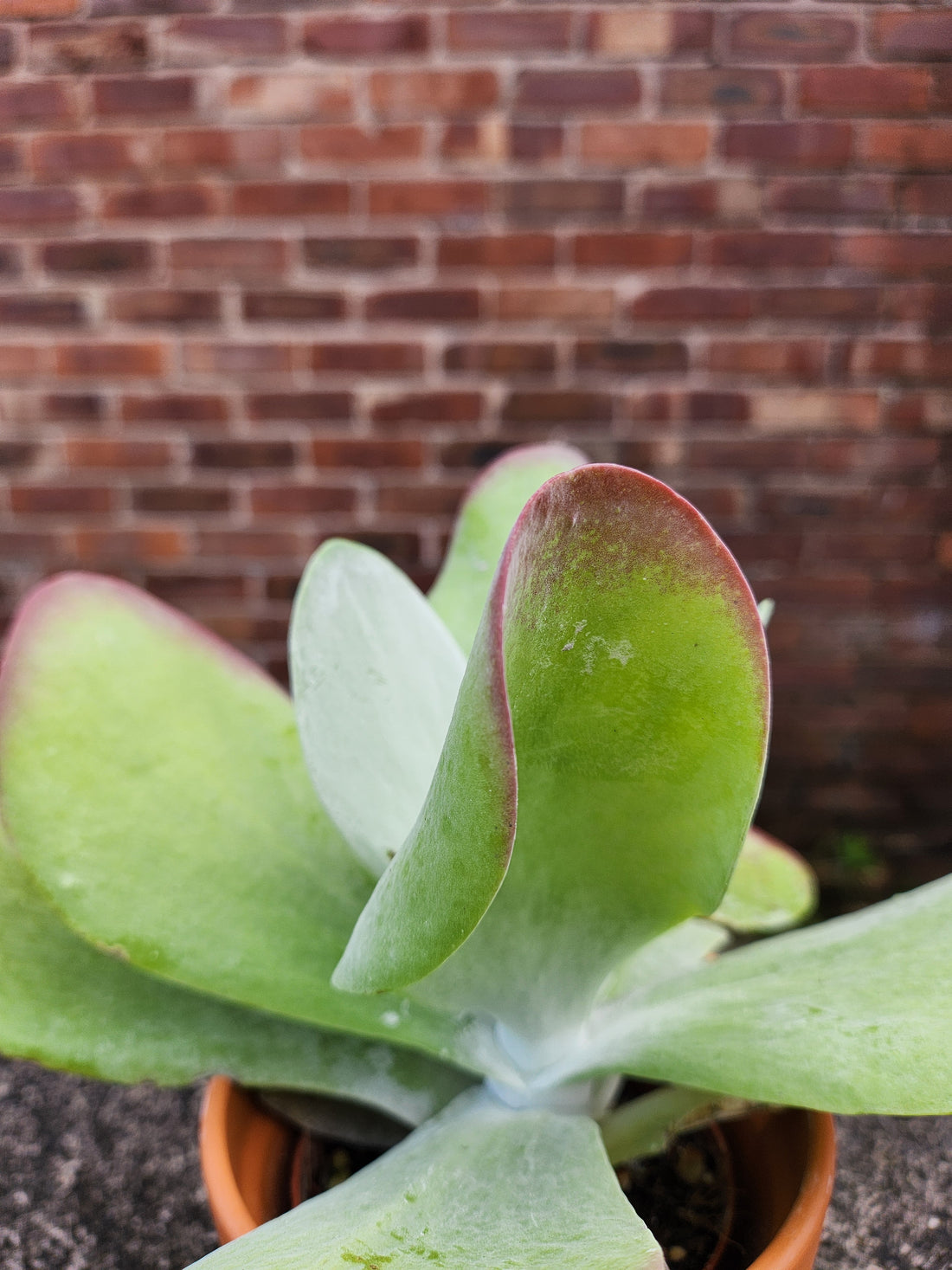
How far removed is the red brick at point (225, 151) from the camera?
3.67 feet

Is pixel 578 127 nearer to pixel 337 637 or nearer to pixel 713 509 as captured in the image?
pixel 713 509

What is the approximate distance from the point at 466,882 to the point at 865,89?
112 cm

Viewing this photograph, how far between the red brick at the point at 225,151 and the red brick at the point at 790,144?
0.51 metres

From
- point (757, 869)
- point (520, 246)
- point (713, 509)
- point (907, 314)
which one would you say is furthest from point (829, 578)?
point (757, 869)

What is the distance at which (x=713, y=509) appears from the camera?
48.7 inches

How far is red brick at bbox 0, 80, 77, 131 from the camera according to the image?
112cm

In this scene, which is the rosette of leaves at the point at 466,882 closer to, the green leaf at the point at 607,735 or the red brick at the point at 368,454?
the green leaf at the point at 607,735

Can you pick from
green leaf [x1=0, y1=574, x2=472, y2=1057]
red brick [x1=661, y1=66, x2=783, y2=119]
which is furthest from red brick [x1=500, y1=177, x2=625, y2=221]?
green leaf [x1=0, y1=574, x2=472, y2=1057]

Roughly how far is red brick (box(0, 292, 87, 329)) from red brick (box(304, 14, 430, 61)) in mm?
402

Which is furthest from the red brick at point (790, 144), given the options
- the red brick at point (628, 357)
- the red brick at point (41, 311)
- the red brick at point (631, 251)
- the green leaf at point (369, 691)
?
the green leaf at point (369, 691)

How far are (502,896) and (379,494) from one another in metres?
0.90

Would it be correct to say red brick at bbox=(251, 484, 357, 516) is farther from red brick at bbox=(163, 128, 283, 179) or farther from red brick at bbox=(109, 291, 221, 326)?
red brick at bbox=(163, 128, 283, 179)

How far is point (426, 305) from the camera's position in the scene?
1172mm

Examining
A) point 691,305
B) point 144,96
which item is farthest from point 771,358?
point 144,96
